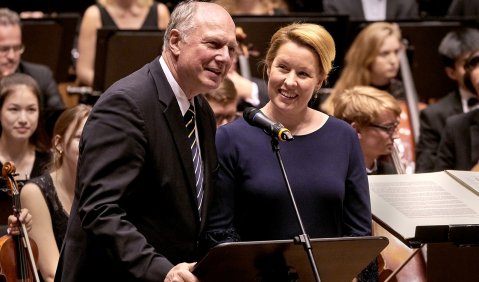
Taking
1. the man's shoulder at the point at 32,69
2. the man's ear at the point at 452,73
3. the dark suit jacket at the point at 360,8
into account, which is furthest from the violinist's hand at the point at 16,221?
the dark suit jacket at the point at 360,8

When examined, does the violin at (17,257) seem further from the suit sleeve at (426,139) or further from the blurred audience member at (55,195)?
the suit sleeve at (426,139)

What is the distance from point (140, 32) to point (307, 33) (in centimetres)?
259

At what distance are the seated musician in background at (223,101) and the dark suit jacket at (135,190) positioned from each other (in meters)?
1.78

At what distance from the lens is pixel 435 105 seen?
5.96 metres

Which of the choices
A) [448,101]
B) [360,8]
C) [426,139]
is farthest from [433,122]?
[360,8]

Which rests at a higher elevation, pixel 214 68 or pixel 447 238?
pixel 214 68

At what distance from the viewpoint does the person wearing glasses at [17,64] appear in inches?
228

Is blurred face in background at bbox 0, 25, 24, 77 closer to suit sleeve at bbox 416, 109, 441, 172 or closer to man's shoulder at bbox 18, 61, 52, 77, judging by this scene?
man's shoulder at bbox 18, 61, 52, 77

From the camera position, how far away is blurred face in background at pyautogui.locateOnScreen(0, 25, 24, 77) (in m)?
5.79

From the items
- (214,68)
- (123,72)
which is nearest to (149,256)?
(214,68)

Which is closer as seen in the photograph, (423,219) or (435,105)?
(423,219)

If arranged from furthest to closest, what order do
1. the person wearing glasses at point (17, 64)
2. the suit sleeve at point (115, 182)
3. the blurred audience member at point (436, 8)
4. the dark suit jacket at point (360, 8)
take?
the blurred audience member at point (436, 8) < the dark suit jacket at point (360, 8) < the person wearing glasses at point (17, 64) < the suit sleeve at point (115, 182)

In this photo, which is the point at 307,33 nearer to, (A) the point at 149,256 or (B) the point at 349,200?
(B) the point at 349,200

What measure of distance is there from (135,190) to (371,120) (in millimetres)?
1761
